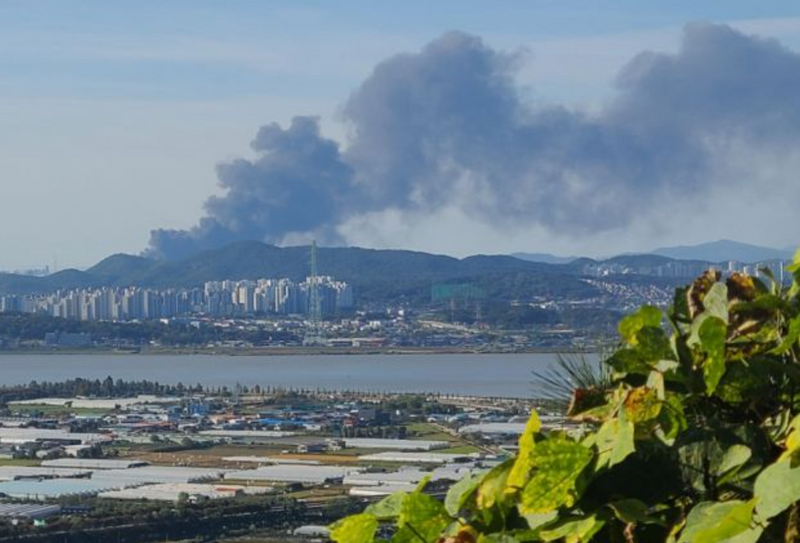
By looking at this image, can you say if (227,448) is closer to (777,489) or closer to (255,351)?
(777,489)

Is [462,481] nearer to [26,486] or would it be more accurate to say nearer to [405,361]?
[26,486]

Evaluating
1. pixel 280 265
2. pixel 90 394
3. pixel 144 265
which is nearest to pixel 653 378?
pixel 90 394

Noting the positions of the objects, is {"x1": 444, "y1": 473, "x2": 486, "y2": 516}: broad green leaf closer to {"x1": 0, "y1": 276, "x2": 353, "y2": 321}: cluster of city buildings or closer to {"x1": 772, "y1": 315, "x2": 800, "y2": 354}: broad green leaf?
{"x1": 772, "y1": 315, "x2": 800, "y2": 354}: broad green leaf

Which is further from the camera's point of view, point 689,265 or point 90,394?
point 689,265

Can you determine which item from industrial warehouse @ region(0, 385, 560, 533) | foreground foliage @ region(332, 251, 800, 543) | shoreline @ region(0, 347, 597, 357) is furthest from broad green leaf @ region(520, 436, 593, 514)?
shoreline @ region(0, 347, 597, 357)

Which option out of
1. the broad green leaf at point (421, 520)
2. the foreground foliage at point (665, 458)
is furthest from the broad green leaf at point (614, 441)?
the broad green leaf at point (421, 520)

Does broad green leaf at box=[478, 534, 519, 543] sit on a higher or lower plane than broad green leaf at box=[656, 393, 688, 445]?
lower

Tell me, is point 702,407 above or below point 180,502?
above

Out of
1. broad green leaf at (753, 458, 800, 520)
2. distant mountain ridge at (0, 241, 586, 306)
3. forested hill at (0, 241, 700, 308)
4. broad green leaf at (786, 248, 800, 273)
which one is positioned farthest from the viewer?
distant mountain ridge at (0, 241, 586, 306)
